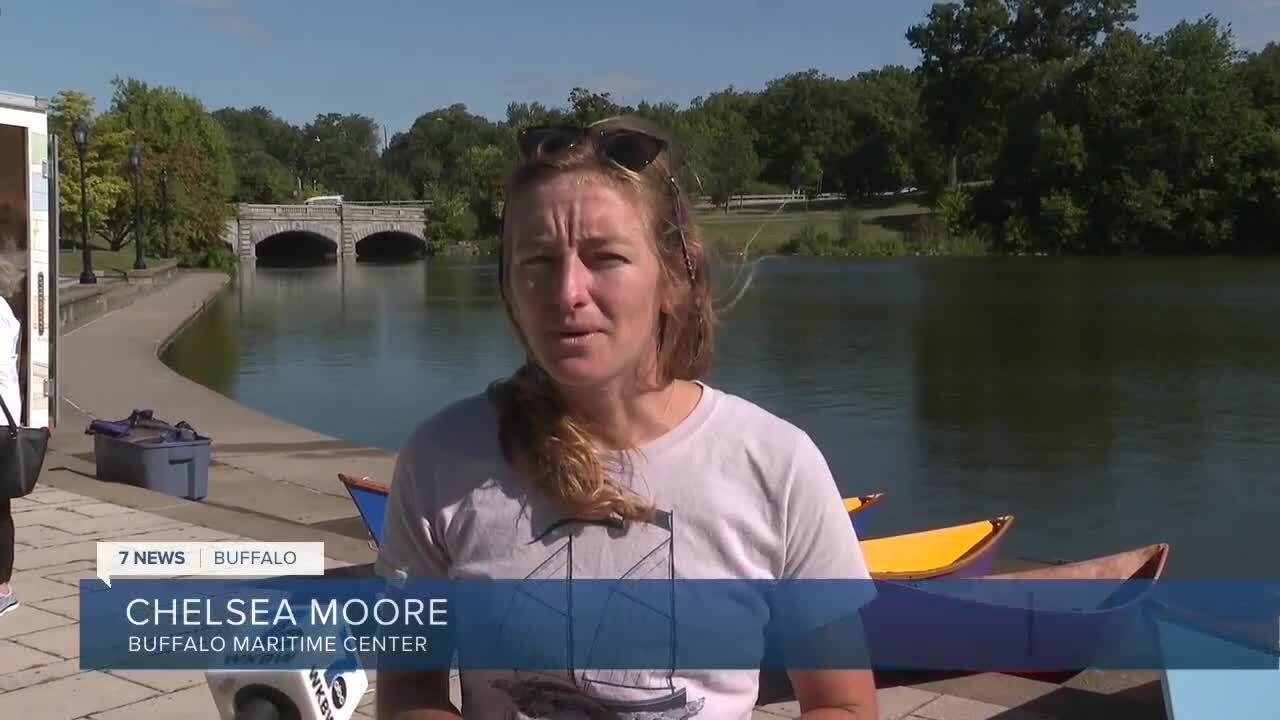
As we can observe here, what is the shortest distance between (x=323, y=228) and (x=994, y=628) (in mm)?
86602

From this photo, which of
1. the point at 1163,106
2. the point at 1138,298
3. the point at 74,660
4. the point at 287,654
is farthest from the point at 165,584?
the point at 1163,106

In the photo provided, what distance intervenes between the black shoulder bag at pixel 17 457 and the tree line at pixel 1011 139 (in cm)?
4001

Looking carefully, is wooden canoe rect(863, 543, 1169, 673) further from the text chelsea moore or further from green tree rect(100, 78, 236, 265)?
green tree rect(100, 78, 236, 265)

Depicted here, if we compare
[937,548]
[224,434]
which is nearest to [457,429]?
[937,548]

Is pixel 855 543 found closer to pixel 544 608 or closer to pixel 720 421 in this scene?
pixel 720 421

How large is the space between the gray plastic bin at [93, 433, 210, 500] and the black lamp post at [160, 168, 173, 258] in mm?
52002

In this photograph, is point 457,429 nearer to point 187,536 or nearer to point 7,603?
point 7,603

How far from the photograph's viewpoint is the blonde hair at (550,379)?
1760 mm

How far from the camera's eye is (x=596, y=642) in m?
1.82

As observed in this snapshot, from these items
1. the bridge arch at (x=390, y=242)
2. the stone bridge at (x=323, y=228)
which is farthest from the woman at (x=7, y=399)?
the bridge arch at (x=390, y=242)

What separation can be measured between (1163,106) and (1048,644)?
74772mm

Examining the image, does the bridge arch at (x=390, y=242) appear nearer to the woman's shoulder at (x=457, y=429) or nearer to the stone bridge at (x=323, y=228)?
the stone bridge at (x=323, y=228)

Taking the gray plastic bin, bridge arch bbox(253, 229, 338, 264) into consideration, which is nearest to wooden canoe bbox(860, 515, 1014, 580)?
the gray plastic bin

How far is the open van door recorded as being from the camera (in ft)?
34.9
